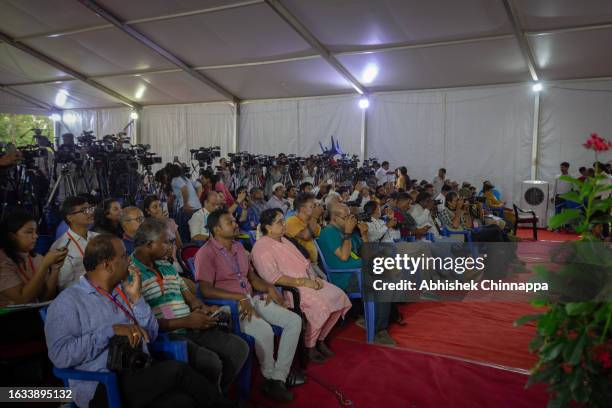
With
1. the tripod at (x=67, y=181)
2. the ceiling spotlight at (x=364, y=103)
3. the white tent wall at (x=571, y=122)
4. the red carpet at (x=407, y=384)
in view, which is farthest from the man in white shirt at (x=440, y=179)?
the red carpet at (x=407, y=384)

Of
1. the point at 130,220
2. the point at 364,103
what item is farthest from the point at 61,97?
the point at 130,220

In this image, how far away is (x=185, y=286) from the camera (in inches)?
85.4

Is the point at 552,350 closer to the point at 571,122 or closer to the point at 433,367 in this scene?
the point at 433,367

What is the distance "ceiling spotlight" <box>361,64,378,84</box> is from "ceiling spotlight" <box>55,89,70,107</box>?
7.42 meters

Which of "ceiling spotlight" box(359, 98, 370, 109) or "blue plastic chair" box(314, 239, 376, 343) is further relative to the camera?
"ceiling spotlight" box(359, 98, 370, 109)

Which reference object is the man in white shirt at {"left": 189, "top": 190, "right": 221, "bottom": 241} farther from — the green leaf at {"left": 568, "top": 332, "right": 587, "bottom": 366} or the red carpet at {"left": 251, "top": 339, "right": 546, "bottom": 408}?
the green leaf at {"left": 568, "top": 332, "right": 587, "bottom": 366}

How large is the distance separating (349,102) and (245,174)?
4142 millimetres

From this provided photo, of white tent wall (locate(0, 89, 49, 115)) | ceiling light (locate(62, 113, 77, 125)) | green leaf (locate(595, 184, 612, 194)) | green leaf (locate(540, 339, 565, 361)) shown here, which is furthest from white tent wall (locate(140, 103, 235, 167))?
green leaf (locate(540, 339, 565, 361))

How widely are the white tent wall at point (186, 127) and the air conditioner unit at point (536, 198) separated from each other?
6823mm

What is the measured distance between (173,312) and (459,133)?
8.40 meters

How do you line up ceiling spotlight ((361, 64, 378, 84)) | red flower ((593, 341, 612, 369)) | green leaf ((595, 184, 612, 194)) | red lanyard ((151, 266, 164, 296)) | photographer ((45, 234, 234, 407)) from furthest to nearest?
1. ceiling spotlight ((361, 64, 378, 84))
2. red lanyard ((151, 266, 164, 296))
3. photographer ((45, 234, 234, 407))
4. green leaf ((595, 184, 612, 194))
5. red flower ((593, 341, 612, 369))

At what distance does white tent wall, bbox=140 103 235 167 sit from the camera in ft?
37.9

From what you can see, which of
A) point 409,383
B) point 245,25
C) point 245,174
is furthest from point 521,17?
point 409,383

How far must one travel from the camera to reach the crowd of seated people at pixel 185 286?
1562mm
